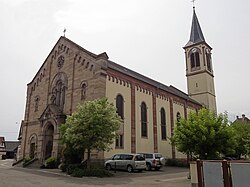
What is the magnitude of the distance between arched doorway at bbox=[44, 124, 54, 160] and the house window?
111ft

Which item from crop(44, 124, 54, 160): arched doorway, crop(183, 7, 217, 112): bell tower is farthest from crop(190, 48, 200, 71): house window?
crop(44, 124, 54, 160): arched doorway

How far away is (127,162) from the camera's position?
22156mm

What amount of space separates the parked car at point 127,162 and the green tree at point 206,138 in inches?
223

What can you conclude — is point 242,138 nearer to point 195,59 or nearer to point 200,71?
point 200,71

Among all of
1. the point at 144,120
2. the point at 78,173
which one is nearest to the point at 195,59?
the point at 144,120

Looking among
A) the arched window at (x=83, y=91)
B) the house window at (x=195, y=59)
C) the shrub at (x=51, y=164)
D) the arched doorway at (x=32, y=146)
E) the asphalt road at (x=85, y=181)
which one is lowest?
the asphalt road at (x=85, y=181)

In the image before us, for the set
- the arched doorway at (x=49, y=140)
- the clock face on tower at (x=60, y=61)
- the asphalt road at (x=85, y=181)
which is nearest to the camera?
the asphalt road at (x=85, y=181)

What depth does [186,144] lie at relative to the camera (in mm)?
17031

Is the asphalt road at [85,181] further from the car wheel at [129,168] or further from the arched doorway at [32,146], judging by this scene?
the arched doorway at [32,146]

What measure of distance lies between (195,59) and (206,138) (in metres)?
38.6

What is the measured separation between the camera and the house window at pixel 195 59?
170 feet

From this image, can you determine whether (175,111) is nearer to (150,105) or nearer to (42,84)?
(150,105)

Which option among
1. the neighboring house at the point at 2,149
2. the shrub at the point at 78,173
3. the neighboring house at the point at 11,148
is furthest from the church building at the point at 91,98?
the neighboring house at the point at 11,148

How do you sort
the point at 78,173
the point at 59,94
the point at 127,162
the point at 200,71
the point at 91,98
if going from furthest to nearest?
the point at 200,71, the point at 59,94, the point at 91,98, the point at 127,162, the point at 78,173
